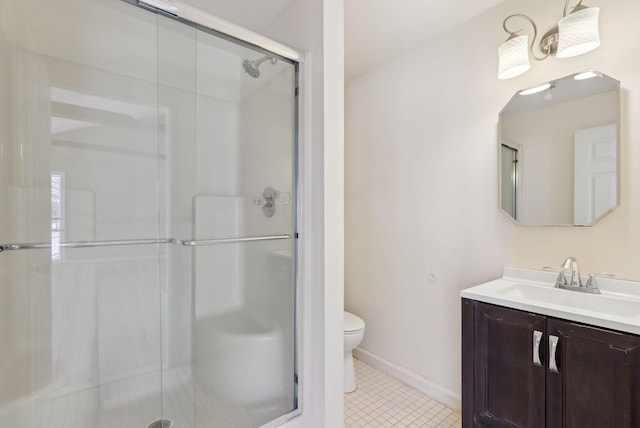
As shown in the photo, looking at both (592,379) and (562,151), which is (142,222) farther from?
(562,151)

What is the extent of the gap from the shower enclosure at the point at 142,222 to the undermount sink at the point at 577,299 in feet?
3.92

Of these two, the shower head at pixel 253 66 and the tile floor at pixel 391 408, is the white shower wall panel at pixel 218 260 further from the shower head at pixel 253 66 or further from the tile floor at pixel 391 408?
the tile floor at pixel 391 408

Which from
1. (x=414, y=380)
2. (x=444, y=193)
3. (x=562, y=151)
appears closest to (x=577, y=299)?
(x=562, y=151)

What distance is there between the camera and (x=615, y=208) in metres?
1.46

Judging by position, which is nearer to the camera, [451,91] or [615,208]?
[615,208]

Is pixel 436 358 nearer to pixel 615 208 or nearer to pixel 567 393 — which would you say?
pixel 567 393

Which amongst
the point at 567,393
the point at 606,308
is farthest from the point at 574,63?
the point at 567,393

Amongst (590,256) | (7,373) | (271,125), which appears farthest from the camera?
(271,125)

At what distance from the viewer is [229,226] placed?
1.60 metres

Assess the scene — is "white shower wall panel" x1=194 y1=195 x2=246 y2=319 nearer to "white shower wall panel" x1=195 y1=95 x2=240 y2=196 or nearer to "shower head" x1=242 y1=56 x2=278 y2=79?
"white shower wall panel" x1=195 y1=95 x2=240 y2=196

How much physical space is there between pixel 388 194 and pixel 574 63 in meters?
1.32

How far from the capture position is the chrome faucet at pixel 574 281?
1475 millimetres

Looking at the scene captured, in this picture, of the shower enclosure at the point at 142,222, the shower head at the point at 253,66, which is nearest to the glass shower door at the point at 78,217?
the shower enclosure at the point at 142,222

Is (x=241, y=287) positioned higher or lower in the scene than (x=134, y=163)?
lower
